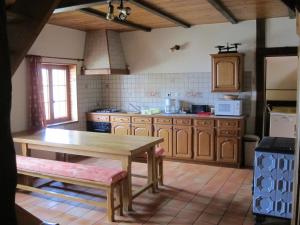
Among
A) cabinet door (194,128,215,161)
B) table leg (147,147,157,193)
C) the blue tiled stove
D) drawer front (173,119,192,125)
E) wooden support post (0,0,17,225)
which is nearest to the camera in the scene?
wooden support post (0,0,17,225)

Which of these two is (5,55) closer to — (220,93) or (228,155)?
(228,155)

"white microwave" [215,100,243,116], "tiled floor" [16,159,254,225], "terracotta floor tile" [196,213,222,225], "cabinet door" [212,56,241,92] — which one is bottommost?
"terracotta floor tile" [196,213,222,225]

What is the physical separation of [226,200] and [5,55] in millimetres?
3522

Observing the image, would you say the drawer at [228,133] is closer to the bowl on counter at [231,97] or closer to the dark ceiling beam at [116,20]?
the bowl on counter at [231,97]

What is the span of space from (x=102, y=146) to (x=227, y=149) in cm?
252

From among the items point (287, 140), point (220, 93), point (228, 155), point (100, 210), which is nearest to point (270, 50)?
point (220, 93)

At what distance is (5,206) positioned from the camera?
829 mm

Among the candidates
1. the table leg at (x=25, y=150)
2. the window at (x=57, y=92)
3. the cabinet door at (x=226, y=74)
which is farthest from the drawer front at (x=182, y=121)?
the table leg at (x=25, y=150)

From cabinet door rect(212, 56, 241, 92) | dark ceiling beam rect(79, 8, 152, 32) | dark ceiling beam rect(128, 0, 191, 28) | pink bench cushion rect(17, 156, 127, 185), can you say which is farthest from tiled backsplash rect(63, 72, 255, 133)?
pink bench cushion rect(17, 156, 127, 185)

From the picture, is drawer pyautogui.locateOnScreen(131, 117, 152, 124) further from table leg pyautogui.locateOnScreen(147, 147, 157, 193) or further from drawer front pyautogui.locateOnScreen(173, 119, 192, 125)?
table leg pyautogui.locateOnScreen(147, 147, 157, 193)

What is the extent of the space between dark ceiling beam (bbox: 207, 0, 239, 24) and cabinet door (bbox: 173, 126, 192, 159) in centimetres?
196

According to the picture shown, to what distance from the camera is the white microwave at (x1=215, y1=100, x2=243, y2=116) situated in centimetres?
526

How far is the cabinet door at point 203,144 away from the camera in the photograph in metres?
5.33

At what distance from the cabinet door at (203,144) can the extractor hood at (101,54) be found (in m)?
2.07
